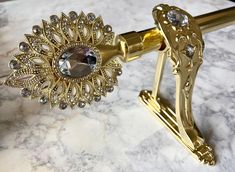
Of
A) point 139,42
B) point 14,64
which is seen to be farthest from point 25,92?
point 139,42

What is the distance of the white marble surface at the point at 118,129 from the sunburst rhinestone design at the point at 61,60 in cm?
10

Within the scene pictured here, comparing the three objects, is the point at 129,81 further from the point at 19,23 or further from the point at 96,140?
the point at 19,23

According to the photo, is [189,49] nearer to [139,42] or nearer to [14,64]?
[139,42]

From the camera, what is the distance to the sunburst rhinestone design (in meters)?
0.46

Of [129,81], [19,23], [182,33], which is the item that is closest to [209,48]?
[129,81]

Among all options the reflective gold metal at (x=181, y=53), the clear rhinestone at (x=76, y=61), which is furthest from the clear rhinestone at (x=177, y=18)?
the clear rhinestone at (x=76, y=61)

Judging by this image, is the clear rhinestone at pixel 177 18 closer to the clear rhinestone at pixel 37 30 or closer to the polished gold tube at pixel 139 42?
the polished gold tube at pixel 139 42

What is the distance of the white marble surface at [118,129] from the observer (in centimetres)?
55

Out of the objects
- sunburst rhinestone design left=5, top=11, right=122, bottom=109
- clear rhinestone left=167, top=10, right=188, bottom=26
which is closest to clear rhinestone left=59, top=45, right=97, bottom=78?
sunburst rhinestone design left=5, top=11, right=122, bottom=109

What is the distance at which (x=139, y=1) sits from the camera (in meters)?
0.95

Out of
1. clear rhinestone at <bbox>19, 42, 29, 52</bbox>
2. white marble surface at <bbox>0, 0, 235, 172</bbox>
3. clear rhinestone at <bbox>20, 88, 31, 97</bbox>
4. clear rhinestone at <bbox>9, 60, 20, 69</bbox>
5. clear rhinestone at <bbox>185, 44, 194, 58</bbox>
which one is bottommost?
white marble surface at <bbox>0, 0, 235, 172</bbox>

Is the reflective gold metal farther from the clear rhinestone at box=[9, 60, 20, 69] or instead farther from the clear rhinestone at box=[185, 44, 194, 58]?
the clear rhinestone at box=[9, 60, 20, 69]

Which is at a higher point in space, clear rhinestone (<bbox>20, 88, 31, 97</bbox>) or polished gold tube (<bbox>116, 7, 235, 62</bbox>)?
polished gold tube (<bbox>116, 7, 235, 62</bbox>)

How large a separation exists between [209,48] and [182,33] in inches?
12.6
